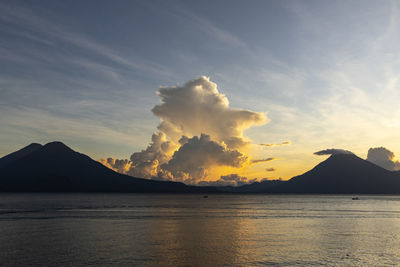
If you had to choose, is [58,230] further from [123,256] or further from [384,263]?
[384,263]

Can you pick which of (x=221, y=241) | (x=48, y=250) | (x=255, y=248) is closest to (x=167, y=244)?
(x=221, y=241)

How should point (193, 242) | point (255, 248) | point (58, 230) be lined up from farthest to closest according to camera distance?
point (58, 230), point (193, 242), point (255, 248)

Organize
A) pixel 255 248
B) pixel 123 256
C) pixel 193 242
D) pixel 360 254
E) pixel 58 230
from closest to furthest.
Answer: pixel 123 256, pixel 360 254, pixel 255 248, pixel 193 242, pixel 58 230

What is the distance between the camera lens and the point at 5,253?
54.2 m

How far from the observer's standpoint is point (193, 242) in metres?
67.4

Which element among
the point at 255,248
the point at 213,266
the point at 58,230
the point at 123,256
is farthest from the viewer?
the point at 58,230

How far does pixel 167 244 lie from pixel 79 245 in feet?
48.2

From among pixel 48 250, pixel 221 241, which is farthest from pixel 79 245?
pixel 221 241

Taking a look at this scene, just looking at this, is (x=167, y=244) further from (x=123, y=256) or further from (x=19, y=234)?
(x=19, y=234)

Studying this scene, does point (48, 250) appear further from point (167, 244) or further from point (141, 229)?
point (141, 229)

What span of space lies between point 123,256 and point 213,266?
44.5ft

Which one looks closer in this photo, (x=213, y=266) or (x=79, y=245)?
(x=213, y=266)

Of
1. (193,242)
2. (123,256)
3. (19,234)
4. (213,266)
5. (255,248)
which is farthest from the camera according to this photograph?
(19,234)

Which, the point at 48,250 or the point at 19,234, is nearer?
the point at 48,250
